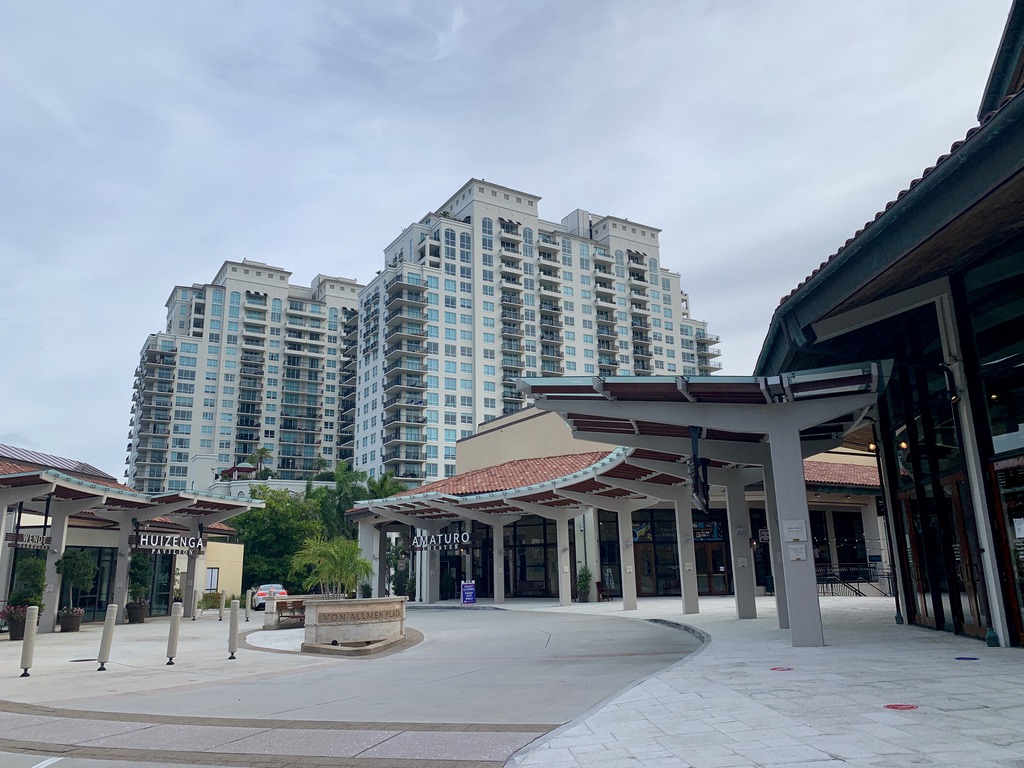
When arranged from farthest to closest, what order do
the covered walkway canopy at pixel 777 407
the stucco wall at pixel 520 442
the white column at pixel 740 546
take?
the stucco wall at pixel 520 442
the white column at pixel 740 546
the covered walkway canopy at pixel 777 407

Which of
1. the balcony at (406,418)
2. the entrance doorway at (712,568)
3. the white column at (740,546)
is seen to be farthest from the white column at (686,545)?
the balcony at (406,418)

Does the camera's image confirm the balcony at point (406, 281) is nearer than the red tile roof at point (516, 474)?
No

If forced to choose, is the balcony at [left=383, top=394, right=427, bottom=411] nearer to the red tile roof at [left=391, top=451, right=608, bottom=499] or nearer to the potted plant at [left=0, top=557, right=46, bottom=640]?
the red tile roof at [left=391, top=451, right=608, bottom=499]

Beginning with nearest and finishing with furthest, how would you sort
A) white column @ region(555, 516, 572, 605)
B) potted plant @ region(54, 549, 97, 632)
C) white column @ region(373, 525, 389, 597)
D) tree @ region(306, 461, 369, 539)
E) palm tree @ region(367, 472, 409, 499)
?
potted plant @ region(54, 549, 97, 632)
white column @ region(555, 516, 572, 605)
white column @ region(373, 525, 389, 597)
palm tree @ region(367, 472, 409, 499)
tree @ region(306, 461, 369, 539)

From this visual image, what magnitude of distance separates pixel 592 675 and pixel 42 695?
774 centimetres

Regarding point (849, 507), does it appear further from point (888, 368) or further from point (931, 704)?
point (931, 704)

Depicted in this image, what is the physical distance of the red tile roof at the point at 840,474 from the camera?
107ft

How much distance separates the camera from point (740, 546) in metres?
20.5

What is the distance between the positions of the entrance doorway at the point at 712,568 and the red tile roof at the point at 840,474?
5.71 meters

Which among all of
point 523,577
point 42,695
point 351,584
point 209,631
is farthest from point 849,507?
point 42,695

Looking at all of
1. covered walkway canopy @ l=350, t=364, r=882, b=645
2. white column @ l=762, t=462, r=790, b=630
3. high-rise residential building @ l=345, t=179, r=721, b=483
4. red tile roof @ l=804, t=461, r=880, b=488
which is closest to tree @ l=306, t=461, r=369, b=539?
high-rise residential building @ l=345, t=179, r=721, b=483

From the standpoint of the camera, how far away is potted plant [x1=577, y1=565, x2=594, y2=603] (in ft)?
119

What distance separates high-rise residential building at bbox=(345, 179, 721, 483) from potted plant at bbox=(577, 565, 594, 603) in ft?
175

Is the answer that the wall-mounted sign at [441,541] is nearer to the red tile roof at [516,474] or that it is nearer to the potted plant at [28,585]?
the red tile roof at [516,474]
